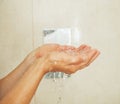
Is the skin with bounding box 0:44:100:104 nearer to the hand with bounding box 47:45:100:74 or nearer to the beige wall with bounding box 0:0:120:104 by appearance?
the hand with bounding box 47:45:100:74

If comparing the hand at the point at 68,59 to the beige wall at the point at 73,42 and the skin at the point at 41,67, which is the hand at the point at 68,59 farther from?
the beige wall at the point at 73,42

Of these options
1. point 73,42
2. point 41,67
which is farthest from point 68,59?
point 73,42

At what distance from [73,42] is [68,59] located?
0.42m

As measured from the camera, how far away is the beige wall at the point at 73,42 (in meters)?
1.13

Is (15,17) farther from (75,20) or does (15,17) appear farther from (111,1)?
(111,1)

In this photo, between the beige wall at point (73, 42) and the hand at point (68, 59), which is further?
the beige wall at point (73, 42)

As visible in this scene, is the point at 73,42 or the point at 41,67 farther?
the point at 73,42

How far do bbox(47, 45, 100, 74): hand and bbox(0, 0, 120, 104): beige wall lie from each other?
1.27 feet

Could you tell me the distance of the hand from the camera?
72 cm

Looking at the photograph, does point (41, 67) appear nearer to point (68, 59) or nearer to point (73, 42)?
point (68, 59)

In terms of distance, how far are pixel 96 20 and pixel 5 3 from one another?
438mm

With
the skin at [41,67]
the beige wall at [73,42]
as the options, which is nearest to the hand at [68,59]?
the skin at [41,67]

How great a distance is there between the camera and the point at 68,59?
0.72 metres

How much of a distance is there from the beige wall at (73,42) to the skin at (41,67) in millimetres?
301
